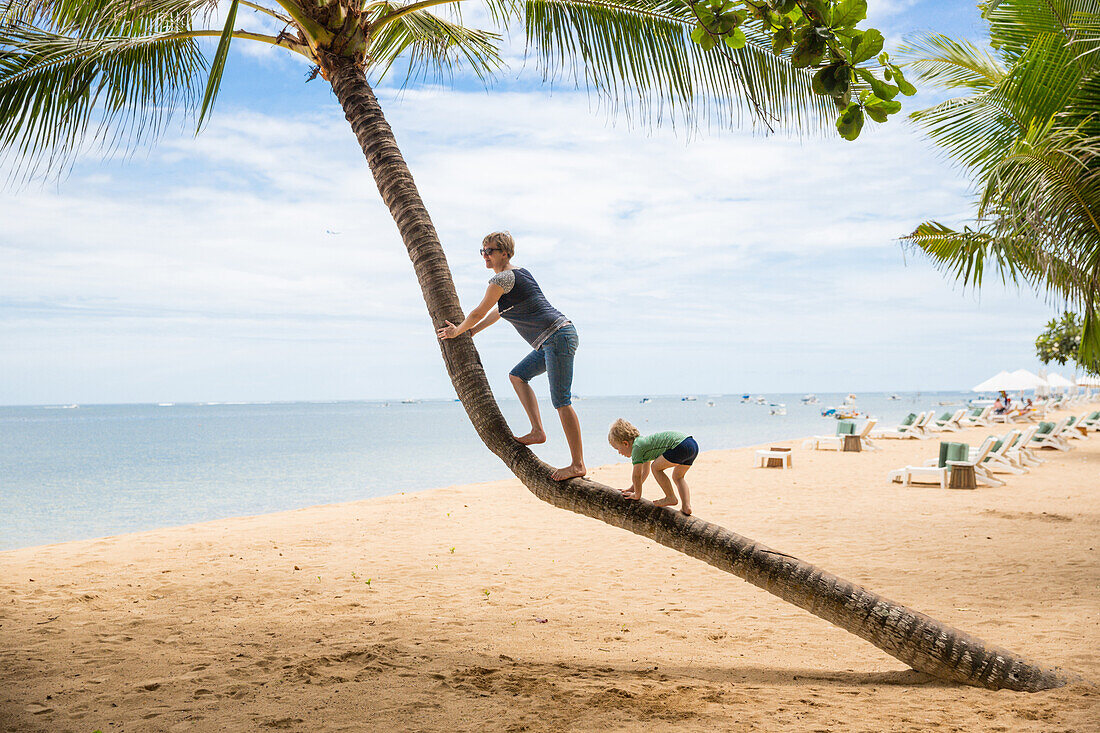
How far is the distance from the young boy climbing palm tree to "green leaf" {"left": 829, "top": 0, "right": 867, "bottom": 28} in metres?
2.89

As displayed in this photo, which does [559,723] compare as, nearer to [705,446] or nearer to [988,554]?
[988,554]

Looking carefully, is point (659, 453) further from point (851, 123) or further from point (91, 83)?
point (91, 83)

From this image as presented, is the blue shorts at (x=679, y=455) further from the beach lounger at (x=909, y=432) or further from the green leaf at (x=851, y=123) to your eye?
the beach lounger at (x=909, y=432)

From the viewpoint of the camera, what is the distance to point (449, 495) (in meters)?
15.7

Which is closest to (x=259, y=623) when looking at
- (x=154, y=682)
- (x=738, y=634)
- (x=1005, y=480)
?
(x=154, y=682)

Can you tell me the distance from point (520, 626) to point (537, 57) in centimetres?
462

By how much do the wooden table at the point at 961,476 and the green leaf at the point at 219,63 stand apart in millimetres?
14412

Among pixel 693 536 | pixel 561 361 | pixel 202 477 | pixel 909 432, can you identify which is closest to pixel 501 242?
pixel 561 361

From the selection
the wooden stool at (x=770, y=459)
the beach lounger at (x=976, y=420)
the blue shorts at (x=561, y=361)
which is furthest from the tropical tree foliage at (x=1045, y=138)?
the beach lounger at (x=976, y=420)

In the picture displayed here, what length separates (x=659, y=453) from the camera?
4820 millimetres

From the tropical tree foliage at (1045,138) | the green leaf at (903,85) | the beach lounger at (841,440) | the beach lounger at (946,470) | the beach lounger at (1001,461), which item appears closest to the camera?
the green leaf at (903,85)

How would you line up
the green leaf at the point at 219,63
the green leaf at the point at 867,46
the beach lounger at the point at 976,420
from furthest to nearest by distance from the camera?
the beach lounger at the point at 976,420 < the green leaf at the point at 219,63 < the green leaf at the point at 867,46

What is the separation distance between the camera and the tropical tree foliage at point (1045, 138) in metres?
6.71

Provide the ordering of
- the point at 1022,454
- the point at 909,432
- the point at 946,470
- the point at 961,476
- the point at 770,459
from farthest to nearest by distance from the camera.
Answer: the point at 909,432 → the point at 770,459 → the point at 1022,454 → the point at 946,470 → the point at 961,476
